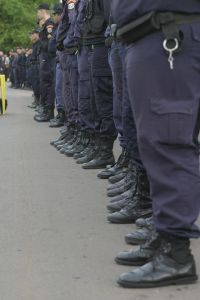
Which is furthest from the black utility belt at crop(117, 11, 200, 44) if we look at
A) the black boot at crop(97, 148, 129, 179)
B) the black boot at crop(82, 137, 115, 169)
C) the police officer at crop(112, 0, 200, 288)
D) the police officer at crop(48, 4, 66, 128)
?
the police officer at crop(48, 4, 66, 128)

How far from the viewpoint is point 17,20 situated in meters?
44.7

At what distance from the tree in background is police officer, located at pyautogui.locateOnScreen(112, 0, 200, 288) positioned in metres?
41.4

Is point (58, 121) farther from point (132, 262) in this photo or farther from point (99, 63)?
point (132, 262)

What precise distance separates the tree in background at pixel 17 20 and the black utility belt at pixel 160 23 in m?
41.3

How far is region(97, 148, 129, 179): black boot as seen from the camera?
5.81 meters

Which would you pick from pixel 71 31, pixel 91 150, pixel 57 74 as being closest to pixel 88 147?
pixel 91 150

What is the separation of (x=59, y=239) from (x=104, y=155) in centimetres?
260

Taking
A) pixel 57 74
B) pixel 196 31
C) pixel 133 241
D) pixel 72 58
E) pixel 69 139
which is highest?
pixel 196 31

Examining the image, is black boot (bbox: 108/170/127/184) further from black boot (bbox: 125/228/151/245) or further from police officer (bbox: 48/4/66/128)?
police officer (bbox: 48/4/66/128)

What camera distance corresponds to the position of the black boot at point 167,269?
3314 millimetres

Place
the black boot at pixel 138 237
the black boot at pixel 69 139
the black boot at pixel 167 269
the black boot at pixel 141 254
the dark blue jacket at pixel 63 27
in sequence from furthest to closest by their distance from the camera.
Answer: the black boot at pixel 69 139, the dark blue jacket at pixel 63 27, the black boot at pixel 138 237, the black boot at pixel 141 254, the black boot at pixel 167 269

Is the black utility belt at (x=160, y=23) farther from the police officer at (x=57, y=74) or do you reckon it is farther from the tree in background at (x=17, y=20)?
the tree in background at (x=17, y=20)

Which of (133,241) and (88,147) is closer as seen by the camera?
(133,241)

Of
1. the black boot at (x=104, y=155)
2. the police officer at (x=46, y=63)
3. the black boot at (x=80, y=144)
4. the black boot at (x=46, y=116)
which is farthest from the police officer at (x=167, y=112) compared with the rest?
the black boot at (x=46, y=116)
